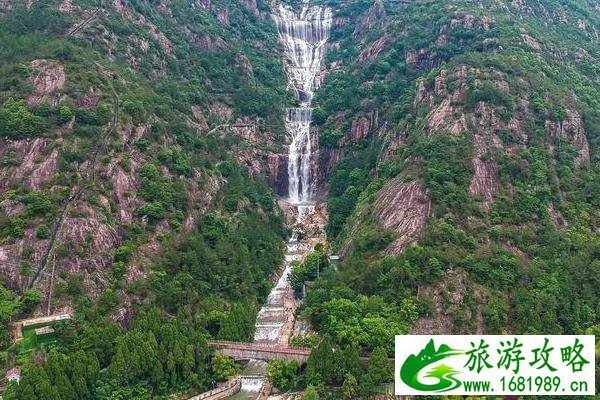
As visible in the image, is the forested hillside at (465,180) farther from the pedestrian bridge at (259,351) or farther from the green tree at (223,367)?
the green tree at (223,367)

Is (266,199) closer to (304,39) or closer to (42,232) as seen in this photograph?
(42,232)

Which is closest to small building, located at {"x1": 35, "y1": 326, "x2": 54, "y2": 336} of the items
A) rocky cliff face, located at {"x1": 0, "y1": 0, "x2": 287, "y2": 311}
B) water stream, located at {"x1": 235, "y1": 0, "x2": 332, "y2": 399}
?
rocky cliff face, located at {"x1": 0, "y1": 0, "x2": 287, "y2": 311}

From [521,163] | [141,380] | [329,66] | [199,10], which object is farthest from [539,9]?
[141,380]

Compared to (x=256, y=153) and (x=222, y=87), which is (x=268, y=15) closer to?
(x=222, y=87)

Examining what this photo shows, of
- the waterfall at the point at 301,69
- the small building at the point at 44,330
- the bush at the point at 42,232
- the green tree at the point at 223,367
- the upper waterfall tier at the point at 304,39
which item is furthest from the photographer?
the upper waterfall tier at the point at 304,39

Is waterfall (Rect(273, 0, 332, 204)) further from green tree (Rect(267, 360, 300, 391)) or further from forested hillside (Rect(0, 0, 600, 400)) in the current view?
green tree (Rect(267, 360, 300, 391))

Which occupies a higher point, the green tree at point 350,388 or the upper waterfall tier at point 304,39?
the upper waterfall tier at point 304,39

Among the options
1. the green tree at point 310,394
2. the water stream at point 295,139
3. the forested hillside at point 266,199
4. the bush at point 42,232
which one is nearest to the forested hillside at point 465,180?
the forested hillside at point 266,199
